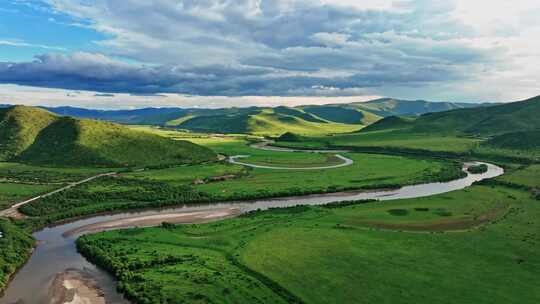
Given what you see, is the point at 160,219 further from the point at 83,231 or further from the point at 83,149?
the point at 83,149

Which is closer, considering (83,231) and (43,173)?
(83,231)

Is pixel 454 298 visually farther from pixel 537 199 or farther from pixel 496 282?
pixel 537 199

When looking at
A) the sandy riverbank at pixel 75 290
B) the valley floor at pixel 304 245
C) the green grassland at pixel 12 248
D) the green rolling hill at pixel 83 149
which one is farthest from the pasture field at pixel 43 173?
the sandy riverbank at pixel 75 290

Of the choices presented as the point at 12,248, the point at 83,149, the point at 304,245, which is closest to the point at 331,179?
the point at 304,245

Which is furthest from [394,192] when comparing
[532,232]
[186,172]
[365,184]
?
[186,172]

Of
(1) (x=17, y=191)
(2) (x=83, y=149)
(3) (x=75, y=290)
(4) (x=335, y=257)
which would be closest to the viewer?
(3) (x=75, y=290)

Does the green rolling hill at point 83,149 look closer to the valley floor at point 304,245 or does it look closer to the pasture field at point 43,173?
the pasture field at point 43,173
